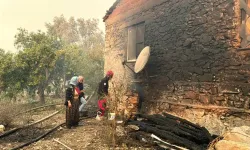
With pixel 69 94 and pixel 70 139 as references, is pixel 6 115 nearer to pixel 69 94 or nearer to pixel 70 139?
pixel 69 94

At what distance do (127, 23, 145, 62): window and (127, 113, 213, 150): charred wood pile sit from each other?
426 cm

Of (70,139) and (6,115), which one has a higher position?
(6,115)

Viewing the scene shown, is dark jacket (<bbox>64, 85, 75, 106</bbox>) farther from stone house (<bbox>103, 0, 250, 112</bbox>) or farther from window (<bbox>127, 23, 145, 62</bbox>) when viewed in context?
window (<bbox>127, 23, 145, 62</bbox>)

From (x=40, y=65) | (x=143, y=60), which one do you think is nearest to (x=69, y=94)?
(x=143, y=60)

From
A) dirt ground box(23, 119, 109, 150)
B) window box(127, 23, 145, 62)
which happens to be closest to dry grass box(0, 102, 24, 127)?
dirt ground box(23, 119, 109, 150)

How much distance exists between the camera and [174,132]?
5613 millimetres

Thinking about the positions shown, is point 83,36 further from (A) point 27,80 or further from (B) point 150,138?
(B) point 150,138

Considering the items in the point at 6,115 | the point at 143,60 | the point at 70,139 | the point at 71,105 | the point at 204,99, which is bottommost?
the point at 70,139

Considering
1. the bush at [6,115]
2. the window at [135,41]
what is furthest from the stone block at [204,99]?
the bush at [6,115]

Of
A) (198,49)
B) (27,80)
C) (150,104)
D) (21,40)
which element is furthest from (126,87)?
(21,40)

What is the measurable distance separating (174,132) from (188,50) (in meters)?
3.03

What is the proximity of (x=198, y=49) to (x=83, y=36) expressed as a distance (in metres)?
36.5

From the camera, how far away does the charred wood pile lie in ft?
16.8

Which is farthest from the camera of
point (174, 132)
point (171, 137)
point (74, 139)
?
point (74, 139)
